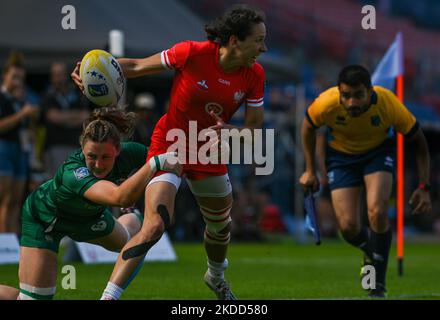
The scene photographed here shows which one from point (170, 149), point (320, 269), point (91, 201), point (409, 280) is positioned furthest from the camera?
point (320, 269)

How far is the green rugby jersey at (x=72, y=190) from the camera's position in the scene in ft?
21.6

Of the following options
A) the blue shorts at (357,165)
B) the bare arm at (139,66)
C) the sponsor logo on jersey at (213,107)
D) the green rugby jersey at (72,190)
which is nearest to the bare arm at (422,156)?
the blue shorts at (357,165)

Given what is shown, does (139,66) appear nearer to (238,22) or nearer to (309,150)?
(238,22)

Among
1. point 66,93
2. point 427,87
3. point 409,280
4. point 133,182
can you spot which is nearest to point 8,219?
point 66,93

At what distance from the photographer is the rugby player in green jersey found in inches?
256

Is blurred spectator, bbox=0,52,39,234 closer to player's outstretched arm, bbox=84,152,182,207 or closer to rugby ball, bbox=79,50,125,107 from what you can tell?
rugby ball, bbox=79,50,125,107

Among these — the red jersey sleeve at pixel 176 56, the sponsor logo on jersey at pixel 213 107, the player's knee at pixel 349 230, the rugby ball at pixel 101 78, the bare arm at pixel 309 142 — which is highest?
the red jersey sleeve at pixel 176 56

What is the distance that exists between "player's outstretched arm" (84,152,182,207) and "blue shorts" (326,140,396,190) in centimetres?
357

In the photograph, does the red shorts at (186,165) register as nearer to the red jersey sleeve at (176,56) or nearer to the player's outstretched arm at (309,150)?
the red jersey sleeve at (176,56)

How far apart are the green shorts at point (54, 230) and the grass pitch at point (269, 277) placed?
1.21 m

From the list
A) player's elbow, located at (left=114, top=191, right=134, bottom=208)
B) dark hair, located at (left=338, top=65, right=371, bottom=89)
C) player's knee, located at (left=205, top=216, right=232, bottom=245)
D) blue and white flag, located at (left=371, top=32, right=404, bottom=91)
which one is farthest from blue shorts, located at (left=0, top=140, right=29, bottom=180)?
player's elbow, located at (left=114, top=191, right=134, bottom=208)
